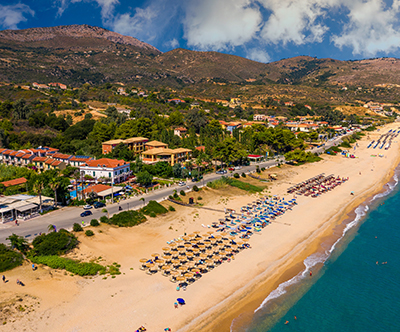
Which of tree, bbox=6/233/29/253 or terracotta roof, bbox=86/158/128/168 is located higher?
terracotta roof, bbox=86/158/128/168

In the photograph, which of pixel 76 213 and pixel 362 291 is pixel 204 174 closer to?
pixel 76 213

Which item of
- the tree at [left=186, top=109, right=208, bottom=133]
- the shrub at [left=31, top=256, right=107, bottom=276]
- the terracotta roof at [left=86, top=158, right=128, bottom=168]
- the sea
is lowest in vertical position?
the sea

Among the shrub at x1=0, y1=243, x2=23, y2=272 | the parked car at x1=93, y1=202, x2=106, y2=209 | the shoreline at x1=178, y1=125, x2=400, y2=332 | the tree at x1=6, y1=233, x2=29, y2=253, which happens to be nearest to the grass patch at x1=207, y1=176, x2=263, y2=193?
the shoreline at x1=178, y1=125, x2=400, y2=332

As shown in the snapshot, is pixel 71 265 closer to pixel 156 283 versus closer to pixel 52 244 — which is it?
pixel 52 244

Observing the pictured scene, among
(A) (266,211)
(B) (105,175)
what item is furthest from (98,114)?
(A) (266,211)

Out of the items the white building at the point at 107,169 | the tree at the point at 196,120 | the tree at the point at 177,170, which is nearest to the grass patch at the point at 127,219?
the white building at the point at 107,169

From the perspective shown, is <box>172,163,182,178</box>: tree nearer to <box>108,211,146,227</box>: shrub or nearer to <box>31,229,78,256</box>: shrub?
<box>108,211,146,227</box>: shrub

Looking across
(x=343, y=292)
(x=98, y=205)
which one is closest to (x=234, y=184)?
(x=98, y=205)
